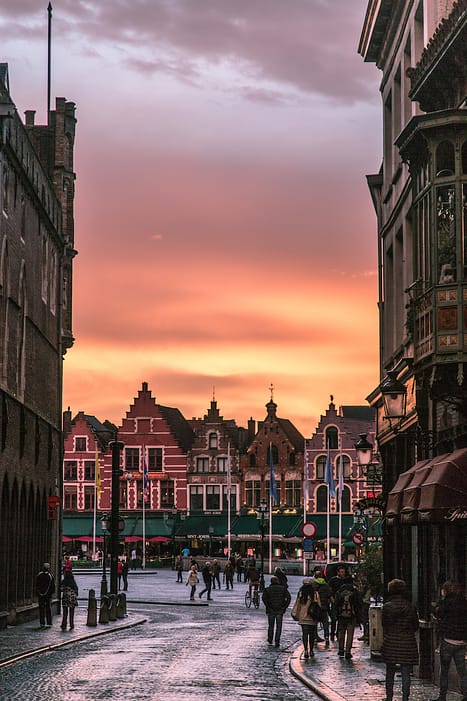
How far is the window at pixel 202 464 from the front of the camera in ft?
358

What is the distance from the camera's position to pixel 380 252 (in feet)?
119

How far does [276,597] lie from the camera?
97.6 feet

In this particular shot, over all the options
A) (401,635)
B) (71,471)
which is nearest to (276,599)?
(401,635)

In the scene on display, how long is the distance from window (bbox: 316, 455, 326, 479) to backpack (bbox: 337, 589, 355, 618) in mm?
76111

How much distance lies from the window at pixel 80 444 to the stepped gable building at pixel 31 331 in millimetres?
59733

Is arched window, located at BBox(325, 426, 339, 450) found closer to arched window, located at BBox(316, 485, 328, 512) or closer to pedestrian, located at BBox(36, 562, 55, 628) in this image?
arched window, located at BBox(316, 485, 328, 512)

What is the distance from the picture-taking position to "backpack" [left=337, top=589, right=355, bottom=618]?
26891 mm

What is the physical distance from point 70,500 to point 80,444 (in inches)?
194

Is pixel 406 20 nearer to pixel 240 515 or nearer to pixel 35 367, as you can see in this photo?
pixel 35 367

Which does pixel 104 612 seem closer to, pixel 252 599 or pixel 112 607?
pixel 112 607

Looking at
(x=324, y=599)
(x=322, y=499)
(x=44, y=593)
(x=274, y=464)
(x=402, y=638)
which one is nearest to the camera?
(x=402, y=638)

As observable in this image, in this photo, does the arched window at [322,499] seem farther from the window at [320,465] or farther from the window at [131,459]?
the window at [131,459]

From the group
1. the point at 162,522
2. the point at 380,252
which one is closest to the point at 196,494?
the point at 162,522

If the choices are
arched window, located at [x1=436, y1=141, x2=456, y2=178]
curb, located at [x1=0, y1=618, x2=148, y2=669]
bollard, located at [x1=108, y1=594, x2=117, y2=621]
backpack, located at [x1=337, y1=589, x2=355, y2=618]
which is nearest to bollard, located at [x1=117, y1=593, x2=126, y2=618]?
bollard, located at [x1=108, y1=594, x2=117, y2=621]
